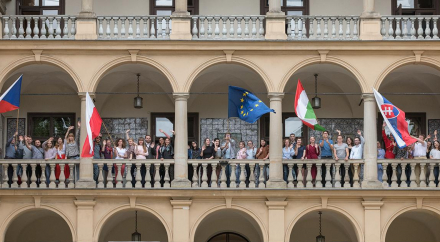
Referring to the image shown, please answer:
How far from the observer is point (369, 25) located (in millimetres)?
29297

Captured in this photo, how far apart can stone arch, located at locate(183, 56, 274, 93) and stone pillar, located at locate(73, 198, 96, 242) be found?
3.93 metres

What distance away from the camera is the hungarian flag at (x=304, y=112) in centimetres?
2803

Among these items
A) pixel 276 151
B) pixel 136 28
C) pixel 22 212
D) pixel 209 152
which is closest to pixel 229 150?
pixel 209 152

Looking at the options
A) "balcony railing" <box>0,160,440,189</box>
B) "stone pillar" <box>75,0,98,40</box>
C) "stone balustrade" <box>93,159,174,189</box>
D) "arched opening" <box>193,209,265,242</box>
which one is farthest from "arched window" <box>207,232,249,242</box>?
"stone pillar" <box>75,0,98,40</box>

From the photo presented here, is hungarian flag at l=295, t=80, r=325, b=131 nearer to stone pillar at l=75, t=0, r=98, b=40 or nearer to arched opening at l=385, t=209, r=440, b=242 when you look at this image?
arched opening at l=385, t=209, r=440, b=242

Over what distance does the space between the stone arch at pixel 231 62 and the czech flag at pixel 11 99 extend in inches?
173

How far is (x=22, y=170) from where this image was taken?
28.9 m

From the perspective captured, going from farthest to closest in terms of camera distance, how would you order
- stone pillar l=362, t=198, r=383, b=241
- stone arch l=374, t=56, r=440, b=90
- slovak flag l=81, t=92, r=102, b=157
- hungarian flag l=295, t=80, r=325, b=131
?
stone arch l=374, t=56, r=440, b=90 < stone pillar l=362, t=198, r=383, b=241 < hungarian flag l=295, t=80, r=325, b=131 < slovak flag l=81, t=92, r=102, b=157

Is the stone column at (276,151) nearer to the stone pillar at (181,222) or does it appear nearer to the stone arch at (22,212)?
the stone pillar at (181,222)

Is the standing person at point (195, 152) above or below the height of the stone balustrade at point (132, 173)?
above

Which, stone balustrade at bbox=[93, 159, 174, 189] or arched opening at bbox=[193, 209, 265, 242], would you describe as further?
arched opening at bbox=[193, 209, 265, 242]

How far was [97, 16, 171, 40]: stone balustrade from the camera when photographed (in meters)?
29.4

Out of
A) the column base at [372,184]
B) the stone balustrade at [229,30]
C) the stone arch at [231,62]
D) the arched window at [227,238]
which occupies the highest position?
the stone balustrade at [229,30]

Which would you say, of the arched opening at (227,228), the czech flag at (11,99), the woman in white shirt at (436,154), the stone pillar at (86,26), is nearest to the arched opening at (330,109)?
the arched opening at (227,228)
